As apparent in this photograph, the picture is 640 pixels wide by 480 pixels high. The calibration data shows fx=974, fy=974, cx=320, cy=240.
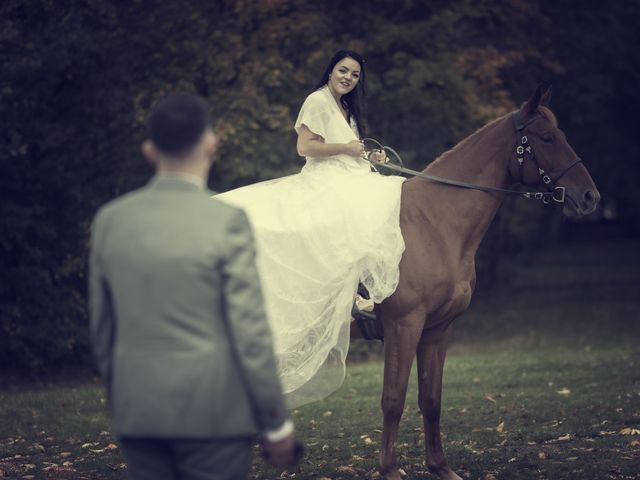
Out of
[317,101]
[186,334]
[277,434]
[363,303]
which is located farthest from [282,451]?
[317,101]

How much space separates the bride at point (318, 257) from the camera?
22.0 ft

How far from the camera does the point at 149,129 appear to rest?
138 inches

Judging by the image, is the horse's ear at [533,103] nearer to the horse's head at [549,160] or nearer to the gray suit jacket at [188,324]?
the horse's head at [549,160]

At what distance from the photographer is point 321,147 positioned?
7.06m

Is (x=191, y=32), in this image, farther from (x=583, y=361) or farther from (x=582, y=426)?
(x=582, y=426)

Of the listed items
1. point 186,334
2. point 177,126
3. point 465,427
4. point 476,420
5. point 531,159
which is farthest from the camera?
point 476,420

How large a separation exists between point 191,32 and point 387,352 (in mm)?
9160

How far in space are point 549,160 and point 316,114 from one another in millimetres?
1714

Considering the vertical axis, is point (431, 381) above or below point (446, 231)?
below

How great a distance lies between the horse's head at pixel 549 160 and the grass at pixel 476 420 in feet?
6.41

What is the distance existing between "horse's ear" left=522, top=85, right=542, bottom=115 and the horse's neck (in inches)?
6.5

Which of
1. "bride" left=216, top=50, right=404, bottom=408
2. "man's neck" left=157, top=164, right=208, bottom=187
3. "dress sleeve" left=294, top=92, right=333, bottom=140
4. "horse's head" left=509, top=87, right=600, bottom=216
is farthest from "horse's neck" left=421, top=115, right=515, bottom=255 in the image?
"man's neck" left=157, top=164, right=208, bottom=187

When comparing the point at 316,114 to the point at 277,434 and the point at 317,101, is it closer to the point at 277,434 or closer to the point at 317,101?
the point at 317,101

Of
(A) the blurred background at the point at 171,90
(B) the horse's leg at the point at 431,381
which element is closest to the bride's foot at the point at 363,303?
(B) the horse's leg at the point at 431,381
